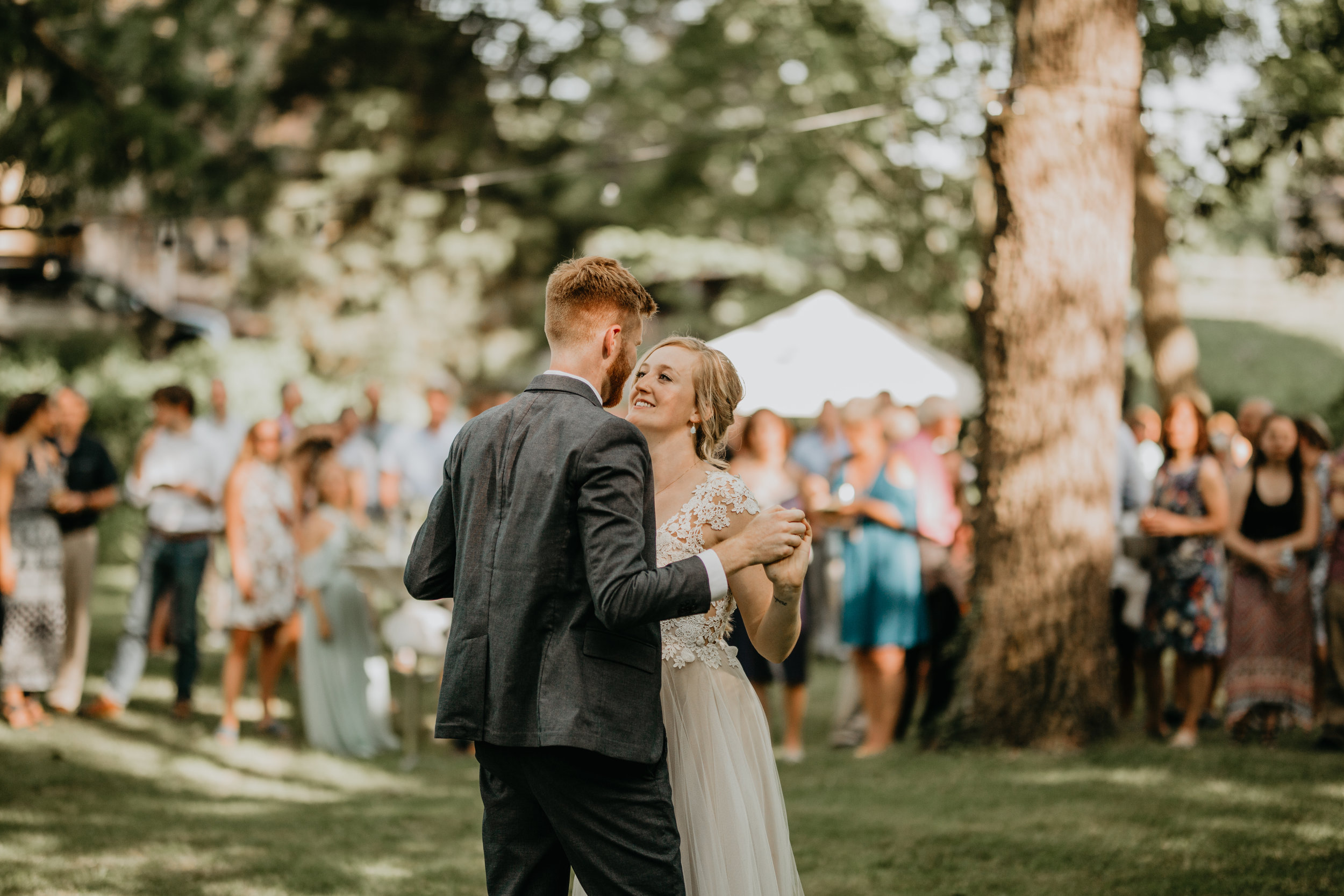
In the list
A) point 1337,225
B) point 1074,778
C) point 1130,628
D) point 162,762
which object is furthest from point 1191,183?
point 162,762

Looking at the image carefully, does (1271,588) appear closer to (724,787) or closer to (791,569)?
(724,787)

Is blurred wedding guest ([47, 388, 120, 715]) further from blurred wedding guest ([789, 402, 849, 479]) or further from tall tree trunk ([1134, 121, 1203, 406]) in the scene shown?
tall tree trunk ([1134, 121, 1203, 406])

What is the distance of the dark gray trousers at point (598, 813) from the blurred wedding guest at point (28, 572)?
21.4 ft

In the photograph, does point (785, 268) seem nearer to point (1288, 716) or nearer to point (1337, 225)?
point (1337, 225)

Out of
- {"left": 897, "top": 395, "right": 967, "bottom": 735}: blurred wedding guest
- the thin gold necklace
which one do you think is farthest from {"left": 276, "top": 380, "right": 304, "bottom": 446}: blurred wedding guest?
the thin gold necklace

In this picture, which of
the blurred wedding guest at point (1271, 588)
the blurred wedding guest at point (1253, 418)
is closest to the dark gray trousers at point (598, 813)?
the blurred wedding guest at point (1271, 588)

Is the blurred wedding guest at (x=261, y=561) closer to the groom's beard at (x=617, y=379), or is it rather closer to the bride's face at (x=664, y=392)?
the bride's face at (x=664, y=392)

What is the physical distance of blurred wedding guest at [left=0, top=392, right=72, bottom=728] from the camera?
8.12 meters

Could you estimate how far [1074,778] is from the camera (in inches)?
266

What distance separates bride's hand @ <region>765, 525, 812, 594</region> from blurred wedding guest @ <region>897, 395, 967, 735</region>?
→ 5.12 meters

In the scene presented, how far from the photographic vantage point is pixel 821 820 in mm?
6152

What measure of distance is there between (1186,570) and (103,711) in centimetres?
734

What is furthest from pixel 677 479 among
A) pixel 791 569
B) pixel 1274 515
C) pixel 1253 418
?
pixel 1253 418

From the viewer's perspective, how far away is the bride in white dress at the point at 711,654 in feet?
10.6
